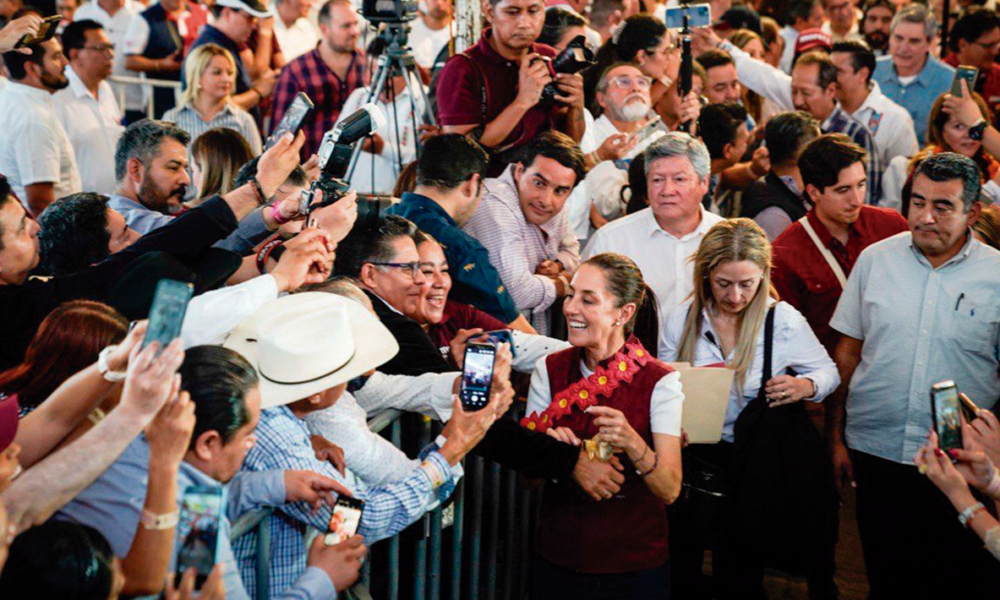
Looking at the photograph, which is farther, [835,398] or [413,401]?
[835,398]

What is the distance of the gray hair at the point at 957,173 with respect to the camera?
4.08 metres

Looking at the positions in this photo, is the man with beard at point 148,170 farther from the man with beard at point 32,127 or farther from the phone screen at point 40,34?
the man with beard at point 32,127

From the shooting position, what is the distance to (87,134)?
6.07 metres

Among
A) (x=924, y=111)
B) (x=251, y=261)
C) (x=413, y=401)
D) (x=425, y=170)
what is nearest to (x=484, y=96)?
(x=425, y=170)

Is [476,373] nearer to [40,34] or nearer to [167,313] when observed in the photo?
[167,313]

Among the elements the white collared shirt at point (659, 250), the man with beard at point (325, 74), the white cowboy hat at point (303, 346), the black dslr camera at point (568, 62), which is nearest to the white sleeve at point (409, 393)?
the white cowboy hat at point (303, 346)

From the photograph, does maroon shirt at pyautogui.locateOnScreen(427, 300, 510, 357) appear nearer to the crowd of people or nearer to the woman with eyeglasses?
the crowd of people

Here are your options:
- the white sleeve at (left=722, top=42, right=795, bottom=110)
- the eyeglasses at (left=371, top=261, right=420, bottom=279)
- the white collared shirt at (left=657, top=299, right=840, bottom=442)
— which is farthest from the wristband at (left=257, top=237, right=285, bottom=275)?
the white sleeve at (left=722, top=42, right=795, bottom=110)

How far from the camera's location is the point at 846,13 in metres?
9.48

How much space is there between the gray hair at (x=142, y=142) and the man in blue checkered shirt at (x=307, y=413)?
1817 millimetres

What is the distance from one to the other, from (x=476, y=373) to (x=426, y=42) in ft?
18.7

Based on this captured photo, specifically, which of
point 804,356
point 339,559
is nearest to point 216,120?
point 804,356

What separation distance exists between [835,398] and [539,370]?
57.5 inches

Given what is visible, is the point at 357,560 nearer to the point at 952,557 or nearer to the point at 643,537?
the point at 643,537
